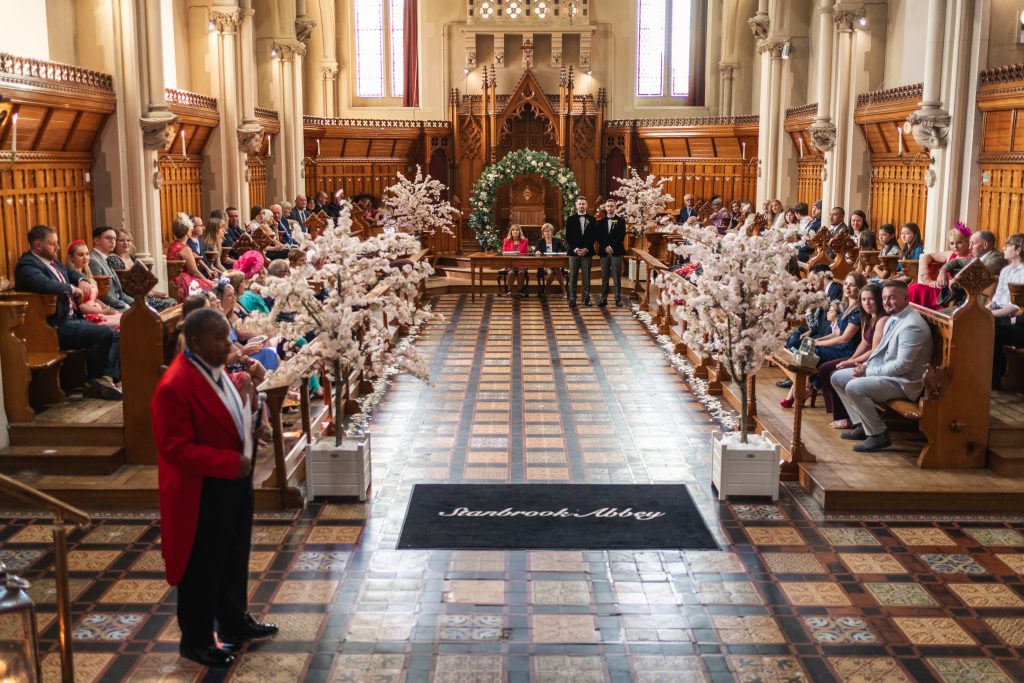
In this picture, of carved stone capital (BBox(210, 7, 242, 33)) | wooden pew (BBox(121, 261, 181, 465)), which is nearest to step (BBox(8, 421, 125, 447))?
wooden pew (BBox(121, 261, 181, 465))

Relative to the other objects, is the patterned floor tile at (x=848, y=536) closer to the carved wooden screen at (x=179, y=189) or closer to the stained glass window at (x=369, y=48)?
the carved wooden screen at (x=179, y=189)

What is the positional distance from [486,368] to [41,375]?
15.4 ft

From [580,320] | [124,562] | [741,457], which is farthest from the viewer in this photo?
[580,320]

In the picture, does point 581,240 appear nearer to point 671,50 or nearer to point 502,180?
point 502,180

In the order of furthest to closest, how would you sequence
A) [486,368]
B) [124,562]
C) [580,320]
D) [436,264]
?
[436,264], [580,320], [486,368], [124,562]

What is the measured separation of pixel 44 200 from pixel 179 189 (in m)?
4.55

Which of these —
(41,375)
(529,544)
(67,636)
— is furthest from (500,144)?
(67,636)

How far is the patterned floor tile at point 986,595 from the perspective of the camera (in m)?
5.47

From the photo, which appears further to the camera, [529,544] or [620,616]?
[529,544]

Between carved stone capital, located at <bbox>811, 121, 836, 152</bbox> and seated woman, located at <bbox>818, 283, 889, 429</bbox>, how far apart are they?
9.12 m

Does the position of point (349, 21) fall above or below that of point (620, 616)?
above

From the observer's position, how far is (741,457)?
705cm

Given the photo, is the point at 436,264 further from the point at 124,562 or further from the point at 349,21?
the point at 124,562

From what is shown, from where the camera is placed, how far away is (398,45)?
24.1 meters
